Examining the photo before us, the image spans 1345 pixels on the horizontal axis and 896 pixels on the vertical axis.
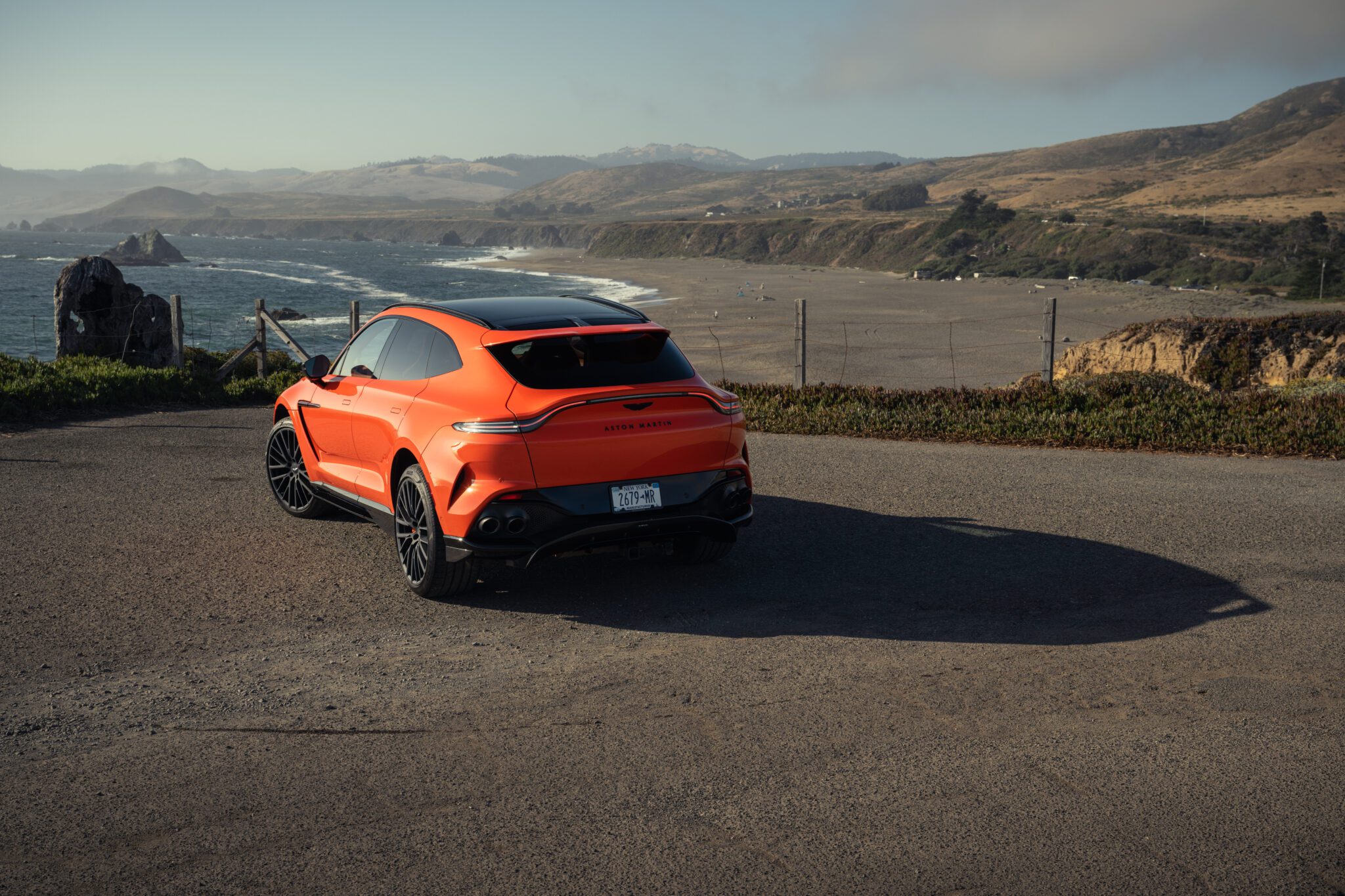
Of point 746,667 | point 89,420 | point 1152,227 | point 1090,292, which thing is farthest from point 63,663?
point 1152,227

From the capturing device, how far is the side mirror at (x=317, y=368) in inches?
321

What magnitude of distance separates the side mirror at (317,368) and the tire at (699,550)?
299 centimetres

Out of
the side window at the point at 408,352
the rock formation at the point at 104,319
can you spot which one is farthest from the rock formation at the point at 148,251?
the side window at the point at 408,352

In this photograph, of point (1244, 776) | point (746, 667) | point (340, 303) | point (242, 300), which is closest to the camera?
point (1244, 776)

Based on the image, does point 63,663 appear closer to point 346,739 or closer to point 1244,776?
point 346,739

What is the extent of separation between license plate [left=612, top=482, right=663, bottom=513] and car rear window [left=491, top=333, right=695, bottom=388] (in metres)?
0.64

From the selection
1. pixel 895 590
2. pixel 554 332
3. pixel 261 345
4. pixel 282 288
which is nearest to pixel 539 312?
pixel 554 332

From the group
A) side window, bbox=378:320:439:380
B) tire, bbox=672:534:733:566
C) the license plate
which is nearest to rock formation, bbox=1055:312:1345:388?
tire, bbox=672:534:733:566

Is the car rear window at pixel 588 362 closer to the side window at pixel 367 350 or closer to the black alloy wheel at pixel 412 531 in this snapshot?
the black alloy wheel at pixel 412 531

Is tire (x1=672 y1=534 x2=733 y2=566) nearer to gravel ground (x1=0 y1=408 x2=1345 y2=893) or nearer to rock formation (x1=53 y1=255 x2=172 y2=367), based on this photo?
gravel ground (x1=0 y1=408 x2=1345 y2=893)

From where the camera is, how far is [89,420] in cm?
1388

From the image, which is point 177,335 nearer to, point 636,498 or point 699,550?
point 699,550

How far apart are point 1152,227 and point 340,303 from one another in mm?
70629

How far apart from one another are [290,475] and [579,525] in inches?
150
